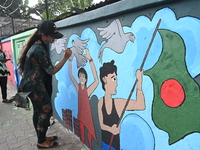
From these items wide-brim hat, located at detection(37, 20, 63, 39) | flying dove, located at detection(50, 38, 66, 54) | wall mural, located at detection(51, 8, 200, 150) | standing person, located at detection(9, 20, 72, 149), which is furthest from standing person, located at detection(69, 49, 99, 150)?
flying dove, located at detection(50, 38, 66, 54)

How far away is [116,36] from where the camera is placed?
1917 millimetres

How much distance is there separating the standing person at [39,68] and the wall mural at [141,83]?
0.47m

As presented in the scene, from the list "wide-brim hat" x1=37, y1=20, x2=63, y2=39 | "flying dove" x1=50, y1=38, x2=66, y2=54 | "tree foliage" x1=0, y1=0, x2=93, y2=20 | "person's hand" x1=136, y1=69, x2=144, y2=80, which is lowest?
"person's hand" x1=136, y1=69, x2=144, y2=80

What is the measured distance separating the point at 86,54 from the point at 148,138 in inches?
55.7

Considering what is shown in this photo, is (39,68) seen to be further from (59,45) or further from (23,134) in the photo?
(23,134)

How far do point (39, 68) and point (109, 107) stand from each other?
117 cm

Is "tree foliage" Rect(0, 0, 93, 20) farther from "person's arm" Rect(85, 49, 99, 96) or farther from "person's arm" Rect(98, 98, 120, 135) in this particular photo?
"person's arm" Rect(98, 98, 120, 135)

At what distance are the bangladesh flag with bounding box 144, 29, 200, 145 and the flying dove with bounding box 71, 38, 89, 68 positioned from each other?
4.01 ft

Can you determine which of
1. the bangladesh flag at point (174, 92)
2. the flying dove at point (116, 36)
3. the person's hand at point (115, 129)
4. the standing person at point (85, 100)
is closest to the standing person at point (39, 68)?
the standing person at point (85, 100)

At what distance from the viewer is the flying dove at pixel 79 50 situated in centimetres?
254

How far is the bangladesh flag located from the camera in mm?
1326

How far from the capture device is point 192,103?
132 centimetres

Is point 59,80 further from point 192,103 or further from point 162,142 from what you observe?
point 192,103

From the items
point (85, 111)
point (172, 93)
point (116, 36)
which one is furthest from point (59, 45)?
point (172, 93)
